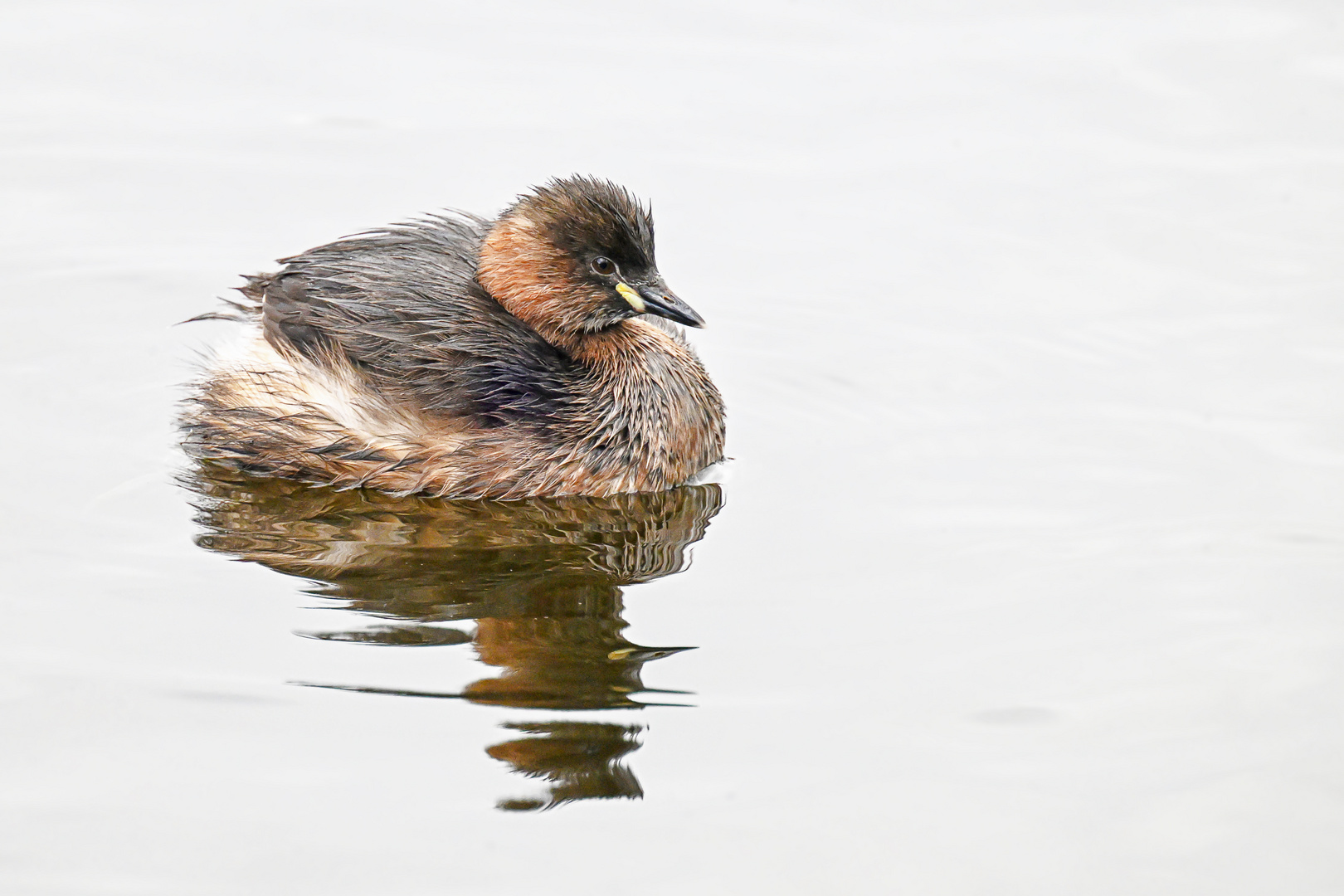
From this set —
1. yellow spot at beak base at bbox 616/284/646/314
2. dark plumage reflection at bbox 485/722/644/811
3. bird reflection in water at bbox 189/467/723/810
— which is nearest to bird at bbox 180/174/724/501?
Answer: yellow spot at beak base at bbox 616/284/646/314

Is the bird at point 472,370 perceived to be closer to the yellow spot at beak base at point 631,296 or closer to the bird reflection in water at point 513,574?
the yellow spot at beak base at point 631,296

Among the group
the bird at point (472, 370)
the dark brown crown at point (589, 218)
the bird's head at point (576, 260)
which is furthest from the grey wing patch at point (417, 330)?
the dark brown crown at point (589, 218)

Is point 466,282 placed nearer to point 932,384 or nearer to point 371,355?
point 371,355

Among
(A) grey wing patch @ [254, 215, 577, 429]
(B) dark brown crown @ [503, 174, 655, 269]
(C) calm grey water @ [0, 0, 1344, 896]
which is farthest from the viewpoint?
(B) dark brown crown @ [503, 174, 655, 269]

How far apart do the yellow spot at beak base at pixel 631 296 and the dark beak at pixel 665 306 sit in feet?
0.05

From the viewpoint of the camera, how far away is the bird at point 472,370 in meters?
7.27

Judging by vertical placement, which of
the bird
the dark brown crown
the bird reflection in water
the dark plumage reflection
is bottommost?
the dark plumage reflection

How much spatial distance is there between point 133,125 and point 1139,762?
22.9 ft

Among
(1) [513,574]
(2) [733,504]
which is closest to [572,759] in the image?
(1) [513,574]

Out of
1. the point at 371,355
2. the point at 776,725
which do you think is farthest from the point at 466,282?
the point at 776,725

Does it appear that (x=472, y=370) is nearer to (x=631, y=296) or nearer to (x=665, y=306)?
(x=631, y=296)

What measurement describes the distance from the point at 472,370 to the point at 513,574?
977 millimetres

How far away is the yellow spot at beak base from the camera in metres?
7.57

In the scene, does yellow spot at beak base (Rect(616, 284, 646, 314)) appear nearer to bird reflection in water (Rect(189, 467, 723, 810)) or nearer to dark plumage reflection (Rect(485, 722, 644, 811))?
bird reflection in water (Rect(189, 467, 723, 810))
